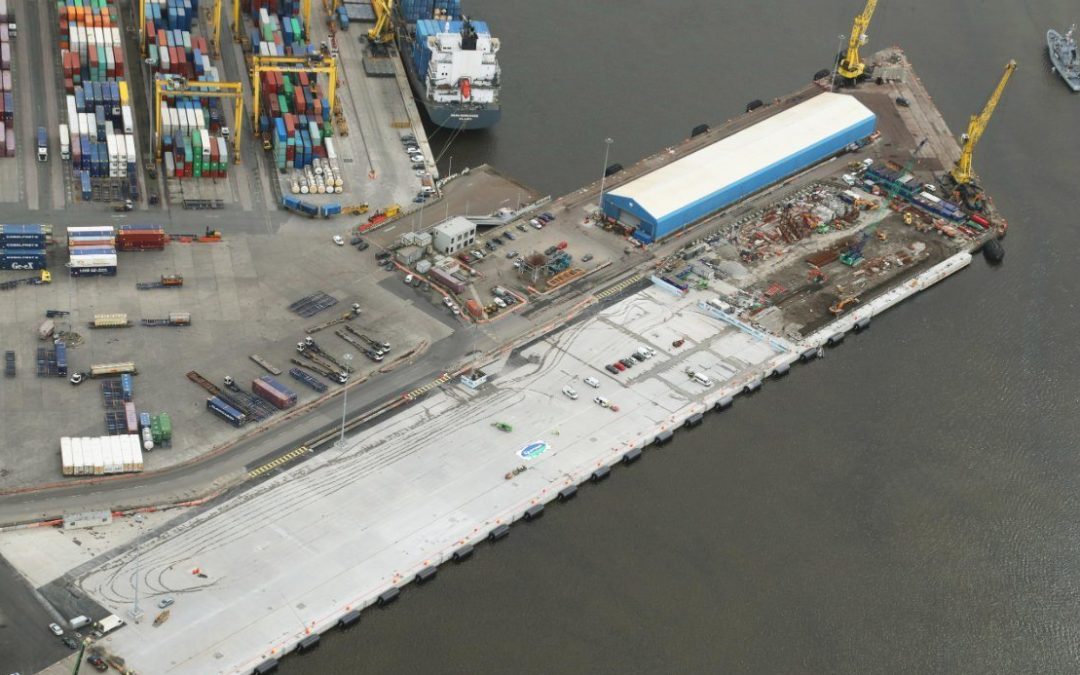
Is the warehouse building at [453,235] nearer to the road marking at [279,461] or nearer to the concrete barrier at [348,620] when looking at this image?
the road marking at [279,461]

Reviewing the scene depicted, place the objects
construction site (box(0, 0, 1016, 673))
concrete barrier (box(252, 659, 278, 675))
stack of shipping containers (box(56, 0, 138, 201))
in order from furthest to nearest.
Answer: stack of shipping containers (box(56, 0, 138, 201)) < construction site (box(0, 0, 1016, 673)) < concrete barrier (box(252, 659, 278, 675))

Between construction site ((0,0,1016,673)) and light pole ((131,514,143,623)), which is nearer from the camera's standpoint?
light pole ((131,514,143,623))

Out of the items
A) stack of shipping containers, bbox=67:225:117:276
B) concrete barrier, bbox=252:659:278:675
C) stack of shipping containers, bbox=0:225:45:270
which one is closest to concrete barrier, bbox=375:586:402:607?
concrete barrier, bbox=252:659:278:675

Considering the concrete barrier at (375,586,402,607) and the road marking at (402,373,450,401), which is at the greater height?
the road marking at (402,373,450,401)

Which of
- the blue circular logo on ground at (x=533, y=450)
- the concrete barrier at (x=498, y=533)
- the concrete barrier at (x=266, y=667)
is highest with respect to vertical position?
the blue circular logo on ground at (x=533, y=450)

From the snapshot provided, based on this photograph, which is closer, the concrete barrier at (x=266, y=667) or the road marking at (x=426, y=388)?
the concrete barrier at (x=266, y=667)

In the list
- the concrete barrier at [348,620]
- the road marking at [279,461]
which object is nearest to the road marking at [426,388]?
the road marking at [279,461]

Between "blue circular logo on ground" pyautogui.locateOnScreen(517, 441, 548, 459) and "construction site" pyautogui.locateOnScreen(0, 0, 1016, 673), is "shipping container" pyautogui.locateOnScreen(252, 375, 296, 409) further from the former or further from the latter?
"blue circular logo on ground" pyautogui.locateOnScreen(517, 441, 548, 459)

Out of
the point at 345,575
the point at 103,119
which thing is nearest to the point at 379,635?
the point at 345,575
